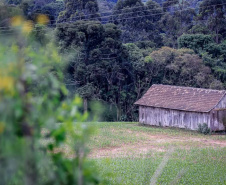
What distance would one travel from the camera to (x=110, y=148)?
57.3ft

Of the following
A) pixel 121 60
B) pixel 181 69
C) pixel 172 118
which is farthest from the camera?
pixel 181 69

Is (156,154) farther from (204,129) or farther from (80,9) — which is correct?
(80,9)

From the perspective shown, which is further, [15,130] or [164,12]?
[164,12]

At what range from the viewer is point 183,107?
896 inches

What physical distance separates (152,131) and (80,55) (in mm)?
8759

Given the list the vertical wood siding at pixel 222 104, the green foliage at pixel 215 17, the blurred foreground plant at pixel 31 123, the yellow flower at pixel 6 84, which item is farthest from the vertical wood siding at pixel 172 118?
the yellow flower at pixel 6 84

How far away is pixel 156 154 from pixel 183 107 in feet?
25.5

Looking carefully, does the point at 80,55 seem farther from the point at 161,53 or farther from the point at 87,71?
the point at 161,53

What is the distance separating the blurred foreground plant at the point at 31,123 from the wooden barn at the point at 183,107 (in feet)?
66.5

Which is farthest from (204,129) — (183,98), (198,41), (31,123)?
(31,123)

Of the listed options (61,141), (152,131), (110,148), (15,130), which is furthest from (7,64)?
(152,131)

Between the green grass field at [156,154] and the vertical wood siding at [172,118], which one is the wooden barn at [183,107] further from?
the green grass field at [156,154]

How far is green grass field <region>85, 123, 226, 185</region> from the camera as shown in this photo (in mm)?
11859

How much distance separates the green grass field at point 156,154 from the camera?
1186 cm
